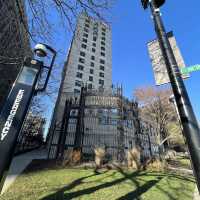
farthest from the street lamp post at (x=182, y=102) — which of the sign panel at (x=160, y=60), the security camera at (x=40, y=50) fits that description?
the security camera at (x=40, y=50)

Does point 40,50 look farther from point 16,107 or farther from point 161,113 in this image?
point 161,113

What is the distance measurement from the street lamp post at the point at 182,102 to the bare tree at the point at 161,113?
22.8 m

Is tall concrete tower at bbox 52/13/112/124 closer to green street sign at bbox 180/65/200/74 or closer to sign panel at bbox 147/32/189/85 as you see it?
sign panel at bbox 147/32/189/85

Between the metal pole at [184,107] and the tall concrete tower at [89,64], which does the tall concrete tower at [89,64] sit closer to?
the tall concrete tower at [89,64]

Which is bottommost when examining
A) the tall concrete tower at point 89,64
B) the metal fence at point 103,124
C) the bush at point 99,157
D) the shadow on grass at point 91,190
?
the shadow on grass at point 91,190

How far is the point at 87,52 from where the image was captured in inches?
1738

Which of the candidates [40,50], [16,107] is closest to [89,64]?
[40,50]

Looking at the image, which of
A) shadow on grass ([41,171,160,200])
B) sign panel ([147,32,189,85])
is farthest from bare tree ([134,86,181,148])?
sign panel ([147,32,189,85])

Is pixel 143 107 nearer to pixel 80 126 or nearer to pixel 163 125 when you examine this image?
pixel 163 125

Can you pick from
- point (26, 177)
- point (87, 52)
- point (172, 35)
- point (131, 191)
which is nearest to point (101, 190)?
point (131, 191)

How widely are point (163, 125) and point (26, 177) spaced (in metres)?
22.1

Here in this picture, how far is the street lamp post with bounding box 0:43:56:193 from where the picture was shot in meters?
2.50

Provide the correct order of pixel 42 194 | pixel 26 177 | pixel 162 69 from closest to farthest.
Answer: pixel 162 69, pixel 42 194, pixel 26 177

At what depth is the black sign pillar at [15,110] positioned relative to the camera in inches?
97.9
